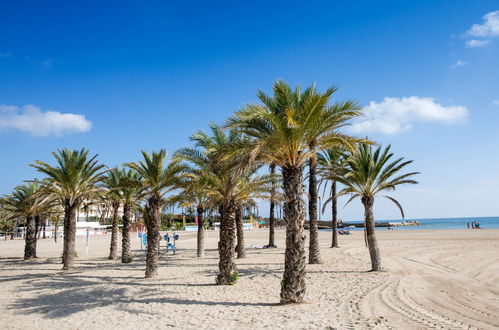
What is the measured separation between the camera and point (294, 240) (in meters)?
8.80

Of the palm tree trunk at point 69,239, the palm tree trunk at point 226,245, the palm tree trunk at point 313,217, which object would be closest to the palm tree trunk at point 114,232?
the palm tree trunk at point 69,239

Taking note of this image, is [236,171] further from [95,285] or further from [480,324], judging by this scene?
[95,285]

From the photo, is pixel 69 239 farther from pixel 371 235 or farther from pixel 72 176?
pixel 371 235

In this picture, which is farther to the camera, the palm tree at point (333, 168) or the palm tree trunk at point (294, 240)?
the palm tree at point (333, 168)

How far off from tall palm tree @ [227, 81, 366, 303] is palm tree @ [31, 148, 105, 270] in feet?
36.8

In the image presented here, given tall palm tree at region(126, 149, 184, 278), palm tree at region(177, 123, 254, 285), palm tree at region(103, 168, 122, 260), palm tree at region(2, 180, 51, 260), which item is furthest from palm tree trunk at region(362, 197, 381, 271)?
palm tree at region(2, 180, 51, 260)

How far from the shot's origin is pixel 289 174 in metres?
9.27

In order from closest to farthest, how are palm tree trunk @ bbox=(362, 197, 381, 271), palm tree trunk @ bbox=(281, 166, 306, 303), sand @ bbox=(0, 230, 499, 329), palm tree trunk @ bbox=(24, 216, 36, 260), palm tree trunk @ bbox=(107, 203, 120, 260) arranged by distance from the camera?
sand @ bbox=(0, 230, 499, 329)
palm tree trunk @ bbox=(281, 166, 306, 303)
palm tree trunk @ bbox=(362, 197, 381, 271)
palm tree trunk @ bbox=(107, 203, 120, 260)
palm tree trunk @ bbox=(24, 216, 36, 260)

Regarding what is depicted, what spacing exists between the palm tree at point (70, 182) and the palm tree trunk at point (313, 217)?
38.0 ft

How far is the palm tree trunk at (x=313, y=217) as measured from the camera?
16359 mm

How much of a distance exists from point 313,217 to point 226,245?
6683 millimetres

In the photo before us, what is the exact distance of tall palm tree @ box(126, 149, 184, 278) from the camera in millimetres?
13711

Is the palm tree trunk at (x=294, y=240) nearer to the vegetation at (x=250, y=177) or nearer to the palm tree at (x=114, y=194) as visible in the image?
the vegetation at (x=250, y=177)

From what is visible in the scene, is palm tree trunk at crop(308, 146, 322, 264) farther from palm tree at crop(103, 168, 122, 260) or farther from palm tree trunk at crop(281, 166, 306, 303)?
palm tree at crop(103, 168, 122, 260)
